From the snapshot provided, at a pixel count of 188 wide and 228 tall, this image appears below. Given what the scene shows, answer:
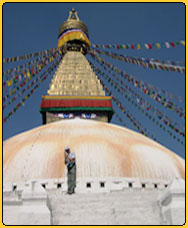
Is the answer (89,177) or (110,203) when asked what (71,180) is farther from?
(89,177)

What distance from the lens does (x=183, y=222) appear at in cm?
641

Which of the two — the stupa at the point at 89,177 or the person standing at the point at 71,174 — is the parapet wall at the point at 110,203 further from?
the person standing at the point at 71,174

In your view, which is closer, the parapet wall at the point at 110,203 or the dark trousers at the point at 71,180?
the parapet wall at the point at 110,203

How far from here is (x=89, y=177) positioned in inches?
391

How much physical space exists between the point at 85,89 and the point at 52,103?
2386mm

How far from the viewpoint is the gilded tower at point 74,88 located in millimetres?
18391

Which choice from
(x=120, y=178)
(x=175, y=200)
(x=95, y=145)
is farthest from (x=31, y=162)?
(x=175, y=200)

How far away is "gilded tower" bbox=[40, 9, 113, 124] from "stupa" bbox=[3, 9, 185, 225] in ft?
0.28

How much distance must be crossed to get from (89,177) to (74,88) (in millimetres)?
10237

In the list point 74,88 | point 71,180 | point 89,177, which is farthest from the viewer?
point 74,88

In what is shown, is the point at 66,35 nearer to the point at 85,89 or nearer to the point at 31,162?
the point at 85,89

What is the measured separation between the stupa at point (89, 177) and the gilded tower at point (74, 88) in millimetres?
85

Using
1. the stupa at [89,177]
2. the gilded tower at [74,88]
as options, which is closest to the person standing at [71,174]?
the stupa at [89,177]

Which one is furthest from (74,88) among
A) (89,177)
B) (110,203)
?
(110,203)
